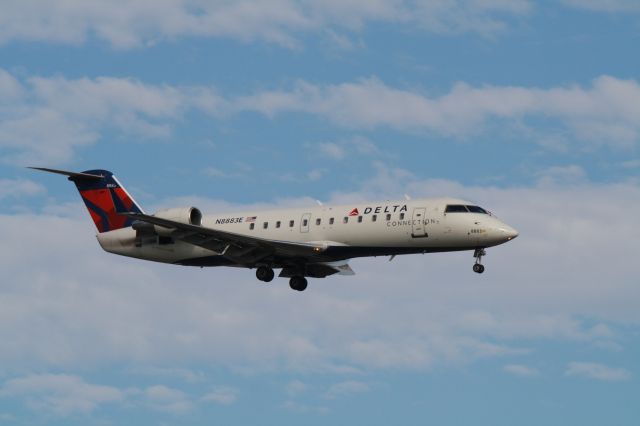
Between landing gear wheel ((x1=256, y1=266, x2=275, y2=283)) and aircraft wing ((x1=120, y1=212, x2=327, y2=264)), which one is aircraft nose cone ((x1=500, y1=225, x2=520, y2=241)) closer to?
aircraft wing ((x1=120, y1=212, x2=327, y2=264))

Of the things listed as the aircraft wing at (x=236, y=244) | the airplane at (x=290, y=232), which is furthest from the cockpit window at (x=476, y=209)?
the aircraft wing at (x=236, y=244)

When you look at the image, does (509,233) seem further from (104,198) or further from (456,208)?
(104,198)

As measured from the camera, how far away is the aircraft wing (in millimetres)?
45312

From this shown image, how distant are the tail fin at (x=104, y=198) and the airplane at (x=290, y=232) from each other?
0.14 ft

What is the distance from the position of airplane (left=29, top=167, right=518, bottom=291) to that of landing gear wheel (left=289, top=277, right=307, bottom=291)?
0.04 metres

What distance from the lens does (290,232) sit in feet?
153

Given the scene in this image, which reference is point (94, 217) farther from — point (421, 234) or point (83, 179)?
point (421, 234)

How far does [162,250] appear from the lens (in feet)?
162

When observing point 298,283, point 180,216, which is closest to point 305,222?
point 298,283

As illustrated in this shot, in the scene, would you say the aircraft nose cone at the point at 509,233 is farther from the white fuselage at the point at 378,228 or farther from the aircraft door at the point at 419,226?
Result: the aircraft door at the point at 419,226

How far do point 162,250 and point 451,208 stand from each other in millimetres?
12296

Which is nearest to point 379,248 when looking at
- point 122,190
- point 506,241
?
point 506,241

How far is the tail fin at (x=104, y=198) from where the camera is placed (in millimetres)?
51188

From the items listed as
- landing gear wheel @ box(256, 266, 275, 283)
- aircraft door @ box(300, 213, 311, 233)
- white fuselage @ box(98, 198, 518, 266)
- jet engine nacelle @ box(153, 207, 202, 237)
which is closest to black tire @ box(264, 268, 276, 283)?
landing gear wheel @ box(256, 266, 275, 283)
